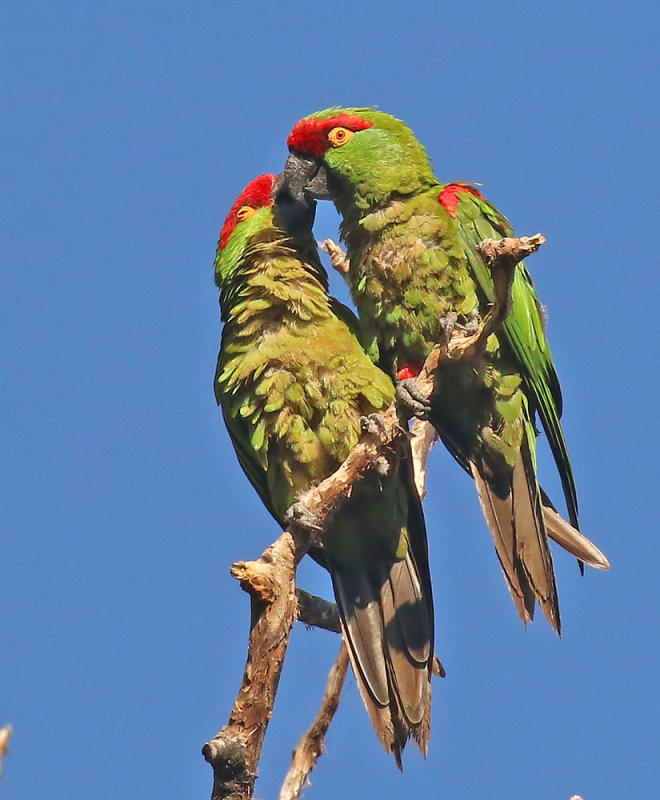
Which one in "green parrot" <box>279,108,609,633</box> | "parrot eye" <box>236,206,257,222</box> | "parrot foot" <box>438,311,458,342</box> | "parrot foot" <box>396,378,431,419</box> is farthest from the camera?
"parrot eye" <box>236,206,257,222</box>

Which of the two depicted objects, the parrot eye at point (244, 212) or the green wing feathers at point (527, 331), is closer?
the green wing feathers at point (527, 331)

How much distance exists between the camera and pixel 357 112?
5.75m

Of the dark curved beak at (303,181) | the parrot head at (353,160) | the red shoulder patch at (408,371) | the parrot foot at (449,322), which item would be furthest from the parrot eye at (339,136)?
the red shoulder patch at (408,371)

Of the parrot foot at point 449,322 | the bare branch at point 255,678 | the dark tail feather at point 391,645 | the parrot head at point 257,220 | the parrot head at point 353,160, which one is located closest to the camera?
the bare branch at point 255,678

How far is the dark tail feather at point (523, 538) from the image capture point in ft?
17.6

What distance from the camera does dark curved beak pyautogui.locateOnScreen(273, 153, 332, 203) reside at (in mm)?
5672

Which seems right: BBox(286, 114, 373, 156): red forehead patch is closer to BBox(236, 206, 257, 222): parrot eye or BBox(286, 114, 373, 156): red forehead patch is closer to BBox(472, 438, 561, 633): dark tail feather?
BBox(236, 206, 257, 222): parrot eye

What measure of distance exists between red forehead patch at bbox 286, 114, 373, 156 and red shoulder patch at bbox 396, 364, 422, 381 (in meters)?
1.31

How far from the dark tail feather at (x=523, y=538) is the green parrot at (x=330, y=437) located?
1.32 ft

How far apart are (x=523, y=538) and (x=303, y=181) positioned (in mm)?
2252

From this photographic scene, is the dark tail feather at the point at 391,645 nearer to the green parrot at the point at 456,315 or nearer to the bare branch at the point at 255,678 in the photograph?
the green parrot at the point at 456,315

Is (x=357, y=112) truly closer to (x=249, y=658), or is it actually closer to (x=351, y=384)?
(x=351, y=384)

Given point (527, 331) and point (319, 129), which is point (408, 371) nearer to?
point (527, 331)

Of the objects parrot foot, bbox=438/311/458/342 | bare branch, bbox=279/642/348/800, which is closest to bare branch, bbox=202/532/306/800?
bare branch, bbox=279/642/348/800
